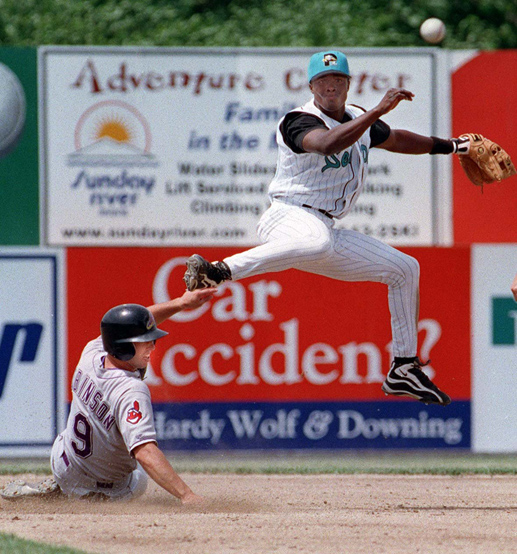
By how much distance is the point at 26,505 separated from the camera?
17.5ft

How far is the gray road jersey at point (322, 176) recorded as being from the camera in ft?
17.1

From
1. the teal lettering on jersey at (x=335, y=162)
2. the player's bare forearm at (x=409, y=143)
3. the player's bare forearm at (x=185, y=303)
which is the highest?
the player's bare forearm at (x=409, y=143)

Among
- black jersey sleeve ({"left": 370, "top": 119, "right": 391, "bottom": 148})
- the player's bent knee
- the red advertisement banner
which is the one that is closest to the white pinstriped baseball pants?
black jersey sleeve ({"left": 370, "top": 119, "right": 391, "bottom": 148})

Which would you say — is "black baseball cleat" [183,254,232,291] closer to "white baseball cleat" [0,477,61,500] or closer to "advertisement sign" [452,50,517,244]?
"white baseball cleat" [0,477,61,500]

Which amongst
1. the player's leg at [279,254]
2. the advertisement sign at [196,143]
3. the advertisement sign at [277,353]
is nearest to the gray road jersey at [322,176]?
the player's leg at [279,254]

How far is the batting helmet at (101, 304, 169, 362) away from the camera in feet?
15.6

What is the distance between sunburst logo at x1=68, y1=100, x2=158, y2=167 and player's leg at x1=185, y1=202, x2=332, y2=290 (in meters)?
3.35

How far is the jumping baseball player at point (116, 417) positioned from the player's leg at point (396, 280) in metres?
0.72

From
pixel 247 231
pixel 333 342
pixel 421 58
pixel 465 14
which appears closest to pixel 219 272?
pixel 333 342

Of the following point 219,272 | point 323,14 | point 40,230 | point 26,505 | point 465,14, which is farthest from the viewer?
point 465,14

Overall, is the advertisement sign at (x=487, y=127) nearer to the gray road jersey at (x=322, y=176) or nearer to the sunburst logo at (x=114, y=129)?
the sunburst logo at (x=114, y=129)

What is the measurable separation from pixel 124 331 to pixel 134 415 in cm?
37

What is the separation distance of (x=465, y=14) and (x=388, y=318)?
664 centimetres

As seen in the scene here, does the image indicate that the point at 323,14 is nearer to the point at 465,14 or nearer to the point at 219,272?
the point at 465,14
